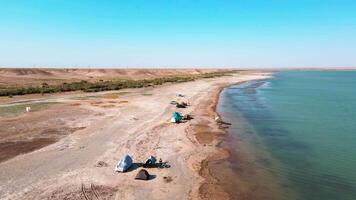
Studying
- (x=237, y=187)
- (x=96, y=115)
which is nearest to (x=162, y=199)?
(x=237, y=187)

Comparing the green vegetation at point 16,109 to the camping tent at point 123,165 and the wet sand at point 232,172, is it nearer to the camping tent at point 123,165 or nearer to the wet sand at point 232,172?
the wet sand at point 232,172

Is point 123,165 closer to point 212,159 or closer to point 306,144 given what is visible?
point 212,159

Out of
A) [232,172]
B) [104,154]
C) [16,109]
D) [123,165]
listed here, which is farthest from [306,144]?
[16,109]

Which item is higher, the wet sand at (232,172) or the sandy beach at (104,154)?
the sandy beach at (104,154)

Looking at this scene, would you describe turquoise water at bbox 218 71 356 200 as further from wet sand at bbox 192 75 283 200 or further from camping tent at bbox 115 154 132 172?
camping tent at bbox 115 154 132 172

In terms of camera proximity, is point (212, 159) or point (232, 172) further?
point (212, 159)

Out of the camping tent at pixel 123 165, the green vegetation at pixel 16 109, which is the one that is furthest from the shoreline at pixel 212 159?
the green vegetation at pixel 16 109
